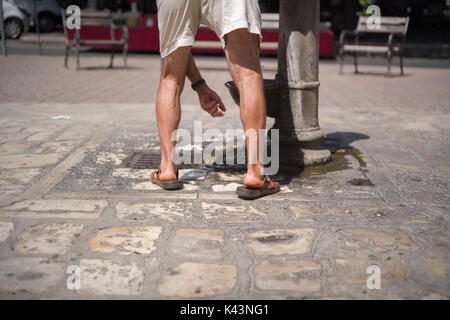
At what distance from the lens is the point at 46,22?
20688 millimetres

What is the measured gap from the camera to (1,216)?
263 centimetres

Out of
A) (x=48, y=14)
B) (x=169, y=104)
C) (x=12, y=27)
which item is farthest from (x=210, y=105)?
(x=48, y=14)

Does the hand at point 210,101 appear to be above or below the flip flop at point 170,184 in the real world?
above

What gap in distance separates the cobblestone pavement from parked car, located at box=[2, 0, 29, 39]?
45.7ft

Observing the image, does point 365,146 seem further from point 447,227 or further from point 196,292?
point 196,292

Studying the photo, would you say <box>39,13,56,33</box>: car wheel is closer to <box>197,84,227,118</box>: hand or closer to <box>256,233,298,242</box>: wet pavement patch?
<box>197,84,227,118</box>: hand

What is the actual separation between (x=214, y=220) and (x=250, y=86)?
0.79m

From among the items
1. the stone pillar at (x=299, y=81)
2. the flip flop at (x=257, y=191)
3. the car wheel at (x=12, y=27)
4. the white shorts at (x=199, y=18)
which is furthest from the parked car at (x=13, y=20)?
the flip flop at (x=257, y=191)

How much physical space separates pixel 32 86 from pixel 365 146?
17.4 ft

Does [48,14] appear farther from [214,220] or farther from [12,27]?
[214,220]

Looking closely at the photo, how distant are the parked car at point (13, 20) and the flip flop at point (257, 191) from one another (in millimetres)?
16760

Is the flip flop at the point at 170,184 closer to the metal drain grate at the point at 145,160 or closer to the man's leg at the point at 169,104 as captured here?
the man's leg at the point at 169,104

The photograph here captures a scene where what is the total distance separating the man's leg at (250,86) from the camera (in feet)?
9.49

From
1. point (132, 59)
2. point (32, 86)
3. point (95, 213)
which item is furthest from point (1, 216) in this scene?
point (132, 59)
